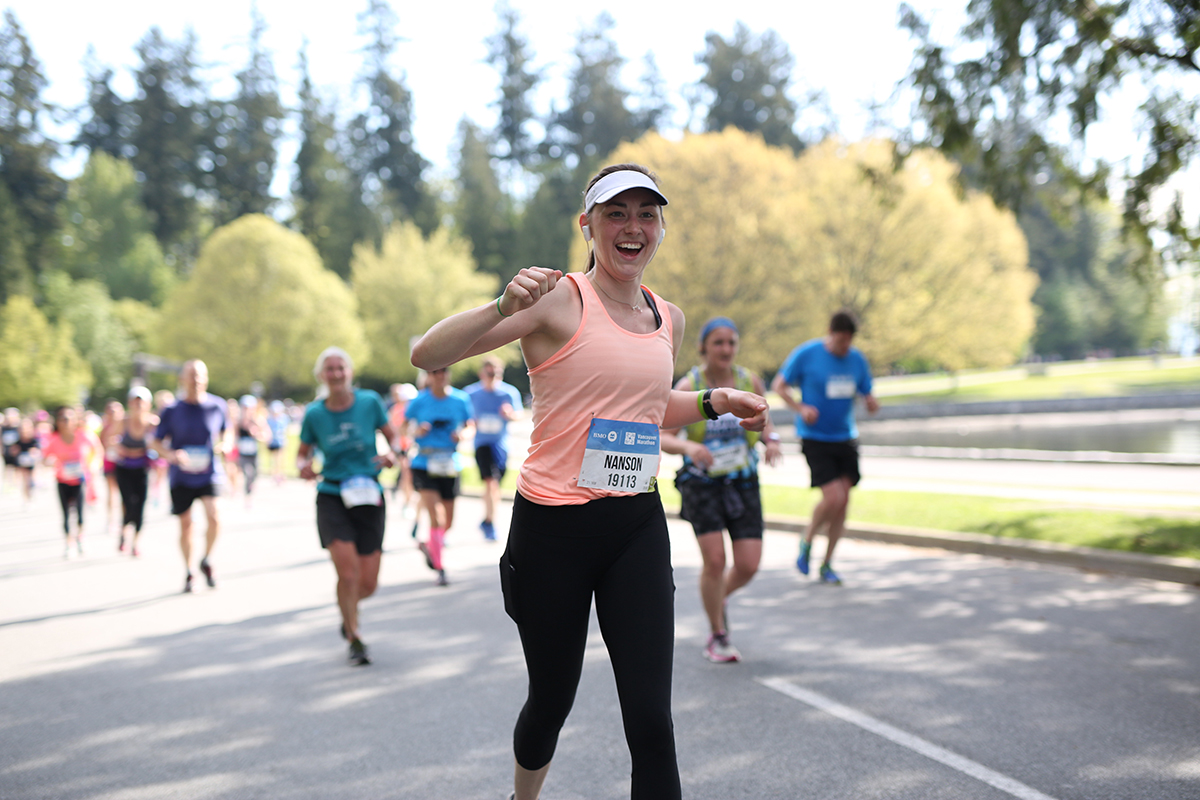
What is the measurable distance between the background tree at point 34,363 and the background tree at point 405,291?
15.9 metres

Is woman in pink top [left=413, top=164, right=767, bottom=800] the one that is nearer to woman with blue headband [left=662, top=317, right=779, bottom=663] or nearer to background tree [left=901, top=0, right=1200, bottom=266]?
woman with blue headband [left=662, top=317, right=779, bottom=663]

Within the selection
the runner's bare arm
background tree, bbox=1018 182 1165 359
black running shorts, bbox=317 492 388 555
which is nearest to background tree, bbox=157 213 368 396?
black running shorts, bbox=317 492 388 555

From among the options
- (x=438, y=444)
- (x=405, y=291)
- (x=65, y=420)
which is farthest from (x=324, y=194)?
(x=438, y=444)

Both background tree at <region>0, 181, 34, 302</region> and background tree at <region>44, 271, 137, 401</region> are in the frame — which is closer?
background tree at <region>44, 271, 137, 401</region>

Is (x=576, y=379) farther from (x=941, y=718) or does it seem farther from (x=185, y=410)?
(x=185, y=410)

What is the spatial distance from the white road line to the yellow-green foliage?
33.8 m

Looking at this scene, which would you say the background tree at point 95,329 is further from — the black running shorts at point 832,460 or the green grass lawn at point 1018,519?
the black running shorts at point 832,460

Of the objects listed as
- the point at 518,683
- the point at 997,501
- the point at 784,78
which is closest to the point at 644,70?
the point at 784,78

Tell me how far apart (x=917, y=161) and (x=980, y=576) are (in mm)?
30590

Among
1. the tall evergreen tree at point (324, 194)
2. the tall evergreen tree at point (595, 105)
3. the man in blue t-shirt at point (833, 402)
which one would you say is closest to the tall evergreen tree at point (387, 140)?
the tall evergreen tree at point (324, 194)

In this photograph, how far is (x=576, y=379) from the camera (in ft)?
9.32

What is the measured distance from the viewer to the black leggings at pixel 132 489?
36.7ft

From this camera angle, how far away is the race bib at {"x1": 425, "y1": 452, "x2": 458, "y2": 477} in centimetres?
941

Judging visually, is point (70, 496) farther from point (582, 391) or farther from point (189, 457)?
point (582, 391)
